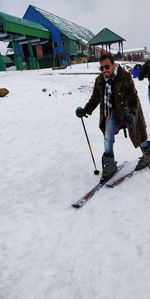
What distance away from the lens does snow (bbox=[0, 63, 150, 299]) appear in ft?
8.70

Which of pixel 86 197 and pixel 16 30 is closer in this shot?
pixel 86 197

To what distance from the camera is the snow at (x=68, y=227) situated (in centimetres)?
265

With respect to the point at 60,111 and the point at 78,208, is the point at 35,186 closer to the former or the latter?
the point at 78,208

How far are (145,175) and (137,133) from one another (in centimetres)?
73

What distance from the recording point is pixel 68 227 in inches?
145

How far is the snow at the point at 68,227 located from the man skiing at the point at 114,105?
0.62m

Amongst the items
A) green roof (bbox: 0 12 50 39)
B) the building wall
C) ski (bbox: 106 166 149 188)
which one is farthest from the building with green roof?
ski (bbox: 106 166 149 188)

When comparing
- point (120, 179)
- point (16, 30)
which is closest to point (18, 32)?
point (16, 30)

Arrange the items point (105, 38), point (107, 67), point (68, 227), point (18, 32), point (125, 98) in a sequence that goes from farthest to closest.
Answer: point (105, 38) < point (18, 32) < point (125, 98) < point (107, 67) < point (68, 227)

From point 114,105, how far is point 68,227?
6.85 ft

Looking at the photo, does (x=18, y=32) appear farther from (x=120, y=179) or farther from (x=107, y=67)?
(x=120, y=179)

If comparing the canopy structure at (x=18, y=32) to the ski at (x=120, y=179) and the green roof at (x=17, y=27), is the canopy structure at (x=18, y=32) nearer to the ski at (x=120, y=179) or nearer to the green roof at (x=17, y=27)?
the green roof at (x=17, y=27)

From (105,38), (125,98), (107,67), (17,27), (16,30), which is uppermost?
(17,27)

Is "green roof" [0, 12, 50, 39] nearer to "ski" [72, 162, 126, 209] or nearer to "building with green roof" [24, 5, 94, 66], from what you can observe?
"building with green roof" [24, 5, 94, 66]
